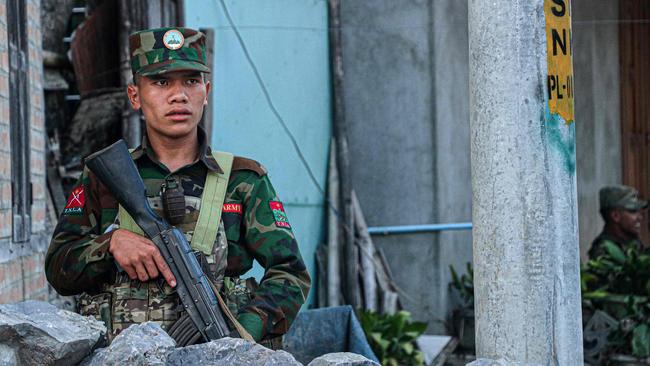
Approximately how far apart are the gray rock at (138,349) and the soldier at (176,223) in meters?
0.46

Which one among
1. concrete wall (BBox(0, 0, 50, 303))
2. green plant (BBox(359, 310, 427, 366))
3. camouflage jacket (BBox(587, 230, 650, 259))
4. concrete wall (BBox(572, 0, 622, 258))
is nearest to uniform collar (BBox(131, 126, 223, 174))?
concrete wall (BBox(0, 0, 50, 303))

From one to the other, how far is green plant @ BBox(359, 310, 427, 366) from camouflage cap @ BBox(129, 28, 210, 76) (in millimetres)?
4081

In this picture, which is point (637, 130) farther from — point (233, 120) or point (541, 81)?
point (541, 81)

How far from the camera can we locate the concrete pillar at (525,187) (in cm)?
303

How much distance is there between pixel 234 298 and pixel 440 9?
18.0 feet

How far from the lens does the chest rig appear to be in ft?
9.30

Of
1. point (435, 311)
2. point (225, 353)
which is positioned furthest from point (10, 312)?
point (435, 311)

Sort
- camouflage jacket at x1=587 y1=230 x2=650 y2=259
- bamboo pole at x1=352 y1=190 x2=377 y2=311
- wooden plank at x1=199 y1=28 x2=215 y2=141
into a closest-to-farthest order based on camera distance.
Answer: wooden plank at x1=199 y1=28 x2=215 y2=141 → bamboo pole at x1=352 y1=190 x2=377 y2=311 → camouflage jacket at x1=587 y1=230 x2=650 y2=259

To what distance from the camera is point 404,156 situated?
823cm

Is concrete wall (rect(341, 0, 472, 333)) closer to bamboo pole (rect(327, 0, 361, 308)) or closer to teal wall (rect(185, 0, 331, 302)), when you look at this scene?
bamboo pole (rect(327, 0, 361, 308))

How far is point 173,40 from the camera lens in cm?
295

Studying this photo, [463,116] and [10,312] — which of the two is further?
[463,116]

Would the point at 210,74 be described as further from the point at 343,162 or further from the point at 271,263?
the point at 271,263

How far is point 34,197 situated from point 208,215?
2.23 m
